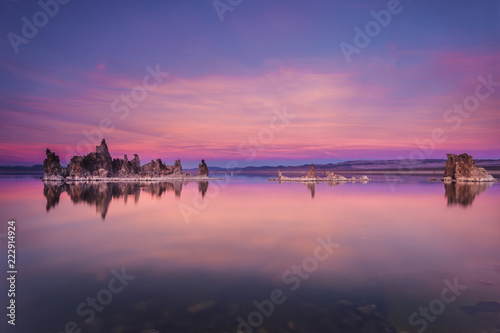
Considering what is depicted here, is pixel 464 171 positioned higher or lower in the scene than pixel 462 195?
higher

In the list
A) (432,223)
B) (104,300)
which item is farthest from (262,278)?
(432,223)

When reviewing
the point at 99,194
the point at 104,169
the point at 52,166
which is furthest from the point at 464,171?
the point at 52,166

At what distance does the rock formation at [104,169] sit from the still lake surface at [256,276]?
223ft

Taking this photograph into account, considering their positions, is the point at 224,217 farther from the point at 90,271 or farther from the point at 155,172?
the point at 155,172

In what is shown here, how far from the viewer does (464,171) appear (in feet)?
217

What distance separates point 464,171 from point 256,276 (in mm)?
75837

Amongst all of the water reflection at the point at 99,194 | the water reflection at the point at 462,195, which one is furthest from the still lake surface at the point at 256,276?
the water reflection at the point at 462,195

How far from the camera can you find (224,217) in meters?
18.5

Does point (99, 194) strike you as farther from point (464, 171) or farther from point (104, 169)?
point (464, 171)

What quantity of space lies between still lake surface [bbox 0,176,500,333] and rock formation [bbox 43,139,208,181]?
6799cm

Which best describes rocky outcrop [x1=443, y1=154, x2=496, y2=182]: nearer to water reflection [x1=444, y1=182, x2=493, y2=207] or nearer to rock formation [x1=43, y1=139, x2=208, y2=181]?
water reflection [x1=444, y1=182, x2=493, y2=207]

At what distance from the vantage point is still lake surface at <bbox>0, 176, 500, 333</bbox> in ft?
19.3

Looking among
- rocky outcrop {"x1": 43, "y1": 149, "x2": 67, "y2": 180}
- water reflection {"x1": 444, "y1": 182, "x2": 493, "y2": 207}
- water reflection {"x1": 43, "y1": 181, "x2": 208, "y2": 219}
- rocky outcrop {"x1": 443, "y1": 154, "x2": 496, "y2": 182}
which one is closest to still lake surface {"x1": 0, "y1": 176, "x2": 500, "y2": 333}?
water reflection {"x1": 43, "y1": 181, "x2": 208, "y2": 219}

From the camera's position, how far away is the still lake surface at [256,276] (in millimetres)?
5875
